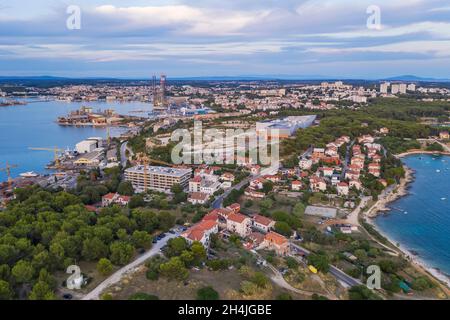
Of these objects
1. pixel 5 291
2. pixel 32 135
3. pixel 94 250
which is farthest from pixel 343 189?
pixel 32 135

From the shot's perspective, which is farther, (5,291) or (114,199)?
(114,199)

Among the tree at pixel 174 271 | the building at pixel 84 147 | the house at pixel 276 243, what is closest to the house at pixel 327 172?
the house at pixel 276 243

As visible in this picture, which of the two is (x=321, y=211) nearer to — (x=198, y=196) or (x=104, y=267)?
(x=198, y=196)

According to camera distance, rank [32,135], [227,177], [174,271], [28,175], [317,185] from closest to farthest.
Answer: [174,271]
[317,185]
[227,177]
[28,175]
[32,135]

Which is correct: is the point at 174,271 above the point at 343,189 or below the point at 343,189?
below

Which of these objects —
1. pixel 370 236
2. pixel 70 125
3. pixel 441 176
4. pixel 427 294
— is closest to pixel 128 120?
pixel 70 125

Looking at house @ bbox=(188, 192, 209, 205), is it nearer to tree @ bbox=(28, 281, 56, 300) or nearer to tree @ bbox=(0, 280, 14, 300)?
tree @ bbox=(28, 281, 56, 300)

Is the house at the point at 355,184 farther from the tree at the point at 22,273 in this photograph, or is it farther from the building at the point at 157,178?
the tree at the point at 22,273
